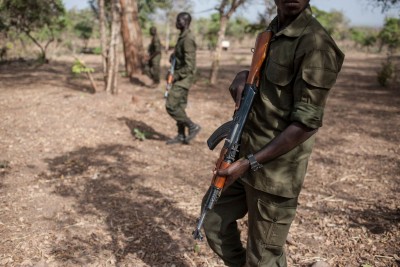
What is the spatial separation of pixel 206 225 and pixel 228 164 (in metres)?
0.50

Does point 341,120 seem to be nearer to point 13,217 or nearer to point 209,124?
point 209,124

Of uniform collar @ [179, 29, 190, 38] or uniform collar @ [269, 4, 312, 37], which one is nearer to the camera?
uniform collar @ [269, 4, 312, 37]

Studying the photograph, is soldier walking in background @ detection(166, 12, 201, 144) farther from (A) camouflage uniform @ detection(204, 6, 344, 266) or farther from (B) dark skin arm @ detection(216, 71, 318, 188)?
(B) dark skin arm @ detection(216, 71, 318, 188)

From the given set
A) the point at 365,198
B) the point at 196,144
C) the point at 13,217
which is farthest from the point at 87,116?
the point at 365,198

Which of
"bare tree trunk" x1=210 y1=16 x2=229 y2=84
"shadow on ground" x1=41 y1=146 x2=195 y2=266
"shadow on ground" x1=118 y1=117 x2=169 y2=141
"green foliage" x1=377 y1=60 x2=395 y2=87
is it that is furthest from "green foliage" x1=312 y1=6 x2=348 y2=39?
"shadow on ground" x1=41 y1=146 x2=195 y2=266

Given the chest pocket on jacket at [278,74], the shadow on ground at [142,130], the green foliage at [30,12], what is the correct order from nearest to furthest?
the chest pocket on jacket at [278,74] < the shadow on ground at [142,130] < the green foliage at [30,12]

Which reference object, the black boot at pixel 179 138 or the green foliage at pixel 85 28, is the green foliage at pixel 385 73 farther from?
the green foliage at pixel 85 28

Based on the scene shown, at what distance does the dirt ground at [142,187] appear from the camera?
297 cm

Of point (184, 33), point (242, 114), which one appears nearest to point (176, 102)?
point (184, 33)

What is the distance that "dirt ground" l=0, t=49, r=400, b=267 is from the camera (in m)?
2.97

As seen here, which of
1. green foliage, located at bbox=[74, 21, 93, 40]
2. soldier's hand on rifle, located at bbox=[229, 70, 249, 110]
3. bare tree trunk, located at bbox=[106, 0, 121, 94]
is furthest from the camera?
green foliage, located at bbox=[74, 21, 93, 40]

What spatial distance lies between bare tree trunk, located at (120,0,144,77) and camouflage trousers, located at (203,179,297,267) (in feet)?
32.3

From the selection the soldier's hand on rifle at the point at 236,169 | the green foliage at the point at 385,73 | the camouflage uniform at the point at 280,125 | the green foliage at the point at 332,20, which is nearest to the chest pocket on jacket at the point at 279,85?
the camouflage uniform at the point at 280,125

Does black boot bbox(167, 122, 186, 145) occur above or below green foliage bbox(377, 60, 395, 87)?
below
